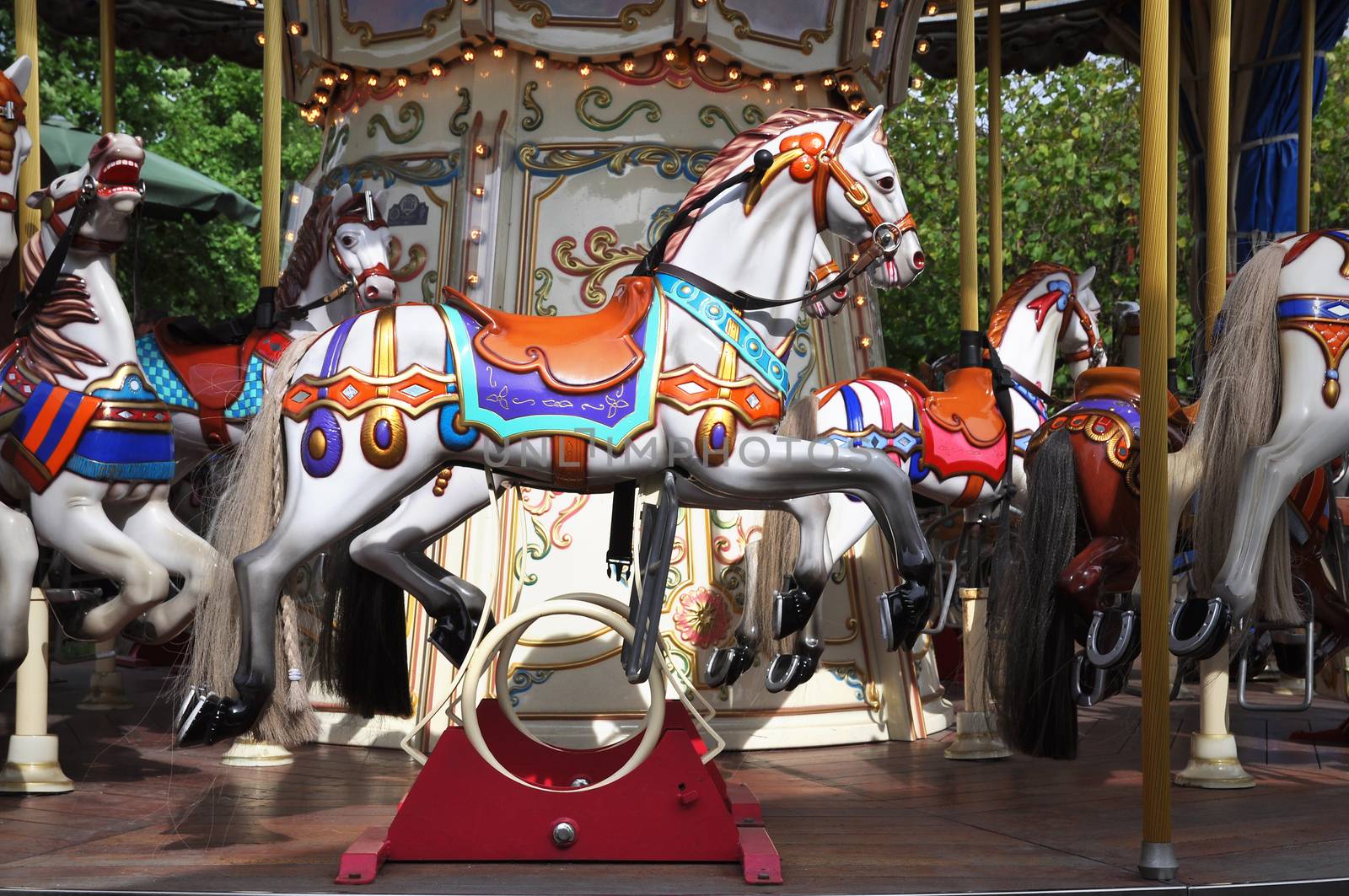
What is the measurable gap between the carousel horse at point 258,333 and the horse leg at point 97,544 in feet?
4.07

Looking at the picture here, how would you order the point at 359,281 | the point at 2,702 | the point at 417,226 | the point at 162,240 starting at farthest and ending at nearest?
1. the point at 162,240
2. the point at 2,702
3. the point at 417,226
4. the point at 359,281

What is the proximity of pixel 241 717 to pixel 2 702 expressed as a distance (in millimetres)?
4207

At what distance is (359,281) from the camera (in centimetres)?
670

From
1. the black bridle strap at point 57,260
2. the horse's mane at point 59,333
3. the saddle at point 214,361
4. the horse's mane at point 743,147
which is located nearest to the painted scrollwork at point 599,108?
the saddle at point 214,361

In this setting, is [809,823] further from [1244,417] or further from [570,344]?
[1244,417]

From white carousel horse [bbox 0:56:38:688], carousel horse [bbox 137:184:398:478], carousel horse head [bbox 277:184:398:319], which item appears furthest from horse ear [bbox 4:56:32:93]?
carousel horse head [bbox 277:184:398:319]

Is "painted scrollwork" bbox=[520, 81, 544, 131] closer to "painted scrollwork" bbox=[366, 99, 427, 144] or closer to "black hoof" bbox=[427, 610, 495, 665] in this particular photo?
"painted scrollwork" bbox=[366, 99, 427, 144]

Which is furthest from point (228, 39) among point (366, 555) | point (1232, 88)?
point (1232, 88)

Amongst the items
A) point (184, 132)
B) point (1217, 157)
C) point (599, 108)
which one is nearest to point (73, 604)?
point (599, 108)

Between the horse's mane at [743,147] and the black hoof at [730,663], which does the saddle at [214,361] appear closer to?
the black hoof at [730,663]

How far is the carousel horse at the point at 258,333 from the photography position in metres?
6.52

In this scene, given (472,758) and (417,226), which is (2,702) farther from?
(472,758)

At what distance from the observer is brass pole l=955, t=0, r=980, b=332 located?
634 cm

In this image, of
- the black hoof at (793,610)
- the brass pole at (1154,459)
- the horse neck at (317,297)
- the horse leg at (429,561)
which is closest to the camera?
the brass pole at (1154,459)
